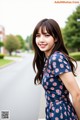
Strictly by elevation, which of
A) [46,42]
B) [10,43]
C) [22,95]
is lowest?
[22,95]

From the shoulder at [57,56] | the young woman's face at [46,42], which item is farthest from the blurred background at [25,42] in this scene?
the shoulder at [57,56]

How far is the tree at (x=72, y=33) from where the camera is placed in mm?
2717

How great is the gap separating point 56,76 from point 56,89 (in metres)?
0.07

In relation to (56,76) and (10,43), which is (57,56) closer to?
(56,76)

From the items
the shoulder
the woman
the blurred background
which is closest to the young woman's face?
the woman

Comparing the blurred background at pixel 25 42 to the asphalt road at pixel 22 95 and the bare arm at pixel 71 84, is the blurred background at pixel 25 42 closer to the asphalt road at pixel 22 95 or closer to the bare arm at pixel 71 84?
the asphalt road at pixel 22 95

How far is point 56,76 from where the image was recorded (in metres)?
1.44

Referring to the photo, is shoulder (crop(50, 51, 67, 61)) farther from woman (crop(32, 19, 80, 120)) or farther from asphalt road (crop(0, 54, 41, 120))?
asphalt road (crop(0, 54, 41, 120))

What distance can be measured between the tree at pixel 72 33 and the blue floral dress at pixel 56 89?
1.30 metres

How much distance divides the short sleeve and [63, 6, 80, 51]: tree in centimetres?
131

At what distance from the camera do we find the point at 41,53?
1654mm

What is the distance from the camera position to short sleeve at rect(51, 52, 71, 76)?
1407 mm

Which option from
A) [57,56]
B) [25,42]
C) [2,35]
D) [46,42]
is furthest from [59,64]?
[2,35]

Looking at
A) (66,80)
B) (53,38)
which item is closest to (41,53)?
(53,38)
